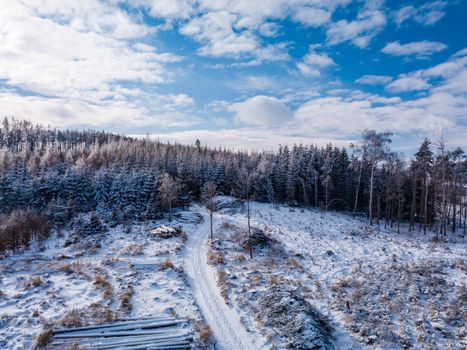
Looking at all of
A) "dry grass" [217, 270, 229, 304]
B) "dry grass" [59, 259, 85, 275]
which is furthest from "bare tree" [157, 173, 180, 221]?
"dry grass" [217, 270, 229, 304]

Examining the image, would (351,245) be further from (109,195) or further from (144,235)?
(109,195)

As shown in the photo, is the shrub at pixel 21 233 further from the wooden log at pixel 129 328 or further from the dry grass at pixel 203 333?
the dry grass at pixel 203 333

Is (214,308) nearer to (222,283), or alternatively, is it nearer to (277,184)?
(222,283)

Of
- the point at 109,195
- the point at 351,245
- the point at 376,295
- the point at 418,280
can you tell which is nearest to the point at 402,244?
the point at 351,245

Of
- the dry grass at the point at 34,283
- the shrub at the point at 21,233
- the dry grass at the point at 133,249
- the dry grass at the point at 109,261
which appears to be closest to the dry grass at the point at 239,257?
the dry grass at the point at 133,249

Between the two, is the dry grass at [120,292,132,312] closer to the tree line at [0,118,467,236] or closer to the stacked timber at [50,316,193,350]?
the stacked timber at [50,316,193,350]

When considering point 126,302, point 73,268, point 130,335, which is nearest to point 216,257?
point 126,302
